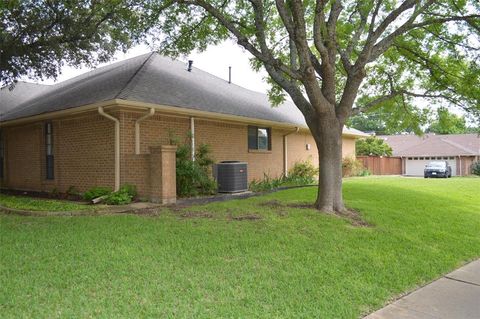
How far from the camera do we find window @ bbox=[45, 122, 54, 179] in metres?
13.6

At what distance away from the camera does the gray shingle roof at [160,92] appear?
458 inches

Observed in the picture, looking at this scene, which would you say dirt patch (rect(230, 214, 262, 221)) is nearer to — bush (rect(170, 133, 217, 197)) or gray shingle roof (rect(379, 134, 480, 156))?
bush (rect(170, 133, 217, 197))

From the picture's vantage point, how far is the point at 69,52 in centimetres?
1355

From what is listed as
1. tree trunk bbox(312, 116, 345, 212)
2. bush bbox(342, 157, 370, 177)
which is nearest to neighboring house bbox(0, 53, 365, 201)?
tree trunk bbox(312, 116, 345, 212)

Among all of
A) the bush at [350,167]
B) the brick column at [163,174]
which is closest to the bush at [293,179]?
the bush at [350,167]

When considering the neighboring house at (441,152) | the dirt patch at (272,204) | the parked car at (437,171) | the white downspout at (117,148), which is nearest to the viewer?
the dirt patch at (272,204)

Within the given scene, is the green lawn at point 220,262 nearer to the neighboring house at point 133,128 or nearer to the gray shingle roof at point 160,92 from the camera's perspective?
the neighboring house at point 133,128

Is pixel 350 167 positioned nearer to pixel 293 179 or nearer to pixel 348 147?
→ pixel 348 147

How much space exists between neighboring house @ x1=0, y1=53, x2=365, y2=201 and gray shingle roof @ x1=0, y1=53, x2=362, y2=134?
0.05m

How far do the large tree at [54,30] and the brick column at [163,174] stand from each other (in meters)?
4.21

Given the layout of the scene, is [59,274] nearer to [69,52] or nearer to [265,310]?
[265,310]

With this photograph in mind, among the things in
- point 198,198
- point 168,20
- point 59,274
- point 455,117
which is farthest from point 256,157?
point 59,274

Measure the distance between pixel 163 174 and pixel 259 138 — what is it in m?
7.06

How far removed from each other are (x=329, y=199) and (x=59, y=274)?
6.47 metres
